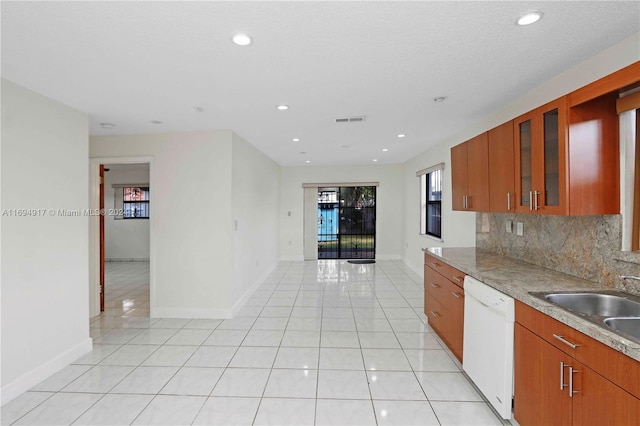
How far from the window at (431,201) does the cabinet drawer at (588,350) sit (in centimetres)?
372

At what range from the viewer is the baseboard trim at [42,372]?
7.55 feet

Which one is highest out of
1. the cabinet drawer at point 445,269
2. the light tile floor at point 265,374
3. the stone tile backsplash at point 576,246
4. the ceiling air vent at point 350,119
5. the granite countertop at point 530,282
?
the ceiling air vent at point 350,119

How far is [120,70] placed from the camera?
221 cm

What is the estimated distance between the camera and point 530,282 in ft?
6.85

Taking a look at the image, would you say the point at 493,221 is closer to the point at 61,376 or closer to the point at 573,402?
the point at 573,402

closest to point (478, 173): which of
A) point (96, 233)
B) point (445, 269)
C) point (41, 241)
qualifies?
point (445, 269)

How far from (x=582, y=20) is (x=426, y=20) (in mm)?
860

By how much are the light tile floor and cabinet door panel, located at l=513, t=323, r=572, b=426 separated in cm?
37

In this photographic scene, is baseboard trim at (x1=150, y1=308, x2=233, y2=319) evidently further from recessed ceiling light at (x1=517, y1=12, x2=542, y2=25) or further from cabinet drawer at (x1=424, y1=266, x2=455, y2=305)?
recessed ceiling light at (x1=517, y1=12, x2=542, y2=25)

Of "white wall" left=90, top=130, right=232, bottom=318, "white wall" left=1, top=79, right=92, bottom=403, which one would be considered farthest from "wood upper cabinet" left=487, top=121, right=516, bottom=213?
"white wall" left=1, top=79, right=92, bottom=403

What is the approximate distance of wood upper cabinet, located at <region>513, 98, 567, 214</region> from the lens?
1.98 meters

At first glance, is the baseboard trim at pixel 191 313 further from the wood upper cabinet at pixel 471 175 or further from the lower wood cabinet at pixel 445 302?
the wood upper cabinet at pixel 471 175

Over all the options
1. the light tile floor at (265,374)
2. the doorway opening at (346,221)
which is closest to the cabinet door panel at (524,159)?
the light tile floor at (265,374)

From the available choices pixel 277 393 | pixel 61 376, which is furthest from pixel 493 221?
pixel 61 376
